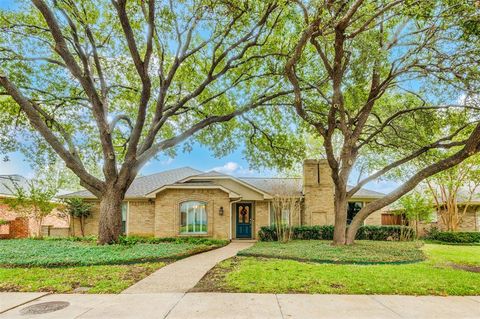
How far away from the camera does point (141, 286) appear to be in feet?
22.2

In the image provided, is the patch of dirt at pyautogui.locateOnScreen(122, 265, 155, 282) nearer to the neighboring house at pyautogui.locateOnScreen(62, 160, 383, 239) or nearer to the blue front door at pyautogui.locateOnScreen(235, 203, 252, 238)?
the neighboring house at pyautogui.locateOnScreen(62, 160, 383, 239)

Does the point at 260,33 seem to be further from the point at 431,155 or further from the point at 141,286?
the point at 141,286

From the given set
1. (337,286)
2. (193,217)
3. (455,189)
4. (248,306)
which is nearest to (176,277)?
(248,306)

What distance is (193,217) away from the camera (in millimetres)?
18359

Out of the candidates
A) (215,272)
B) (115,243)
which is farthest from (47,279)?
(115,243)

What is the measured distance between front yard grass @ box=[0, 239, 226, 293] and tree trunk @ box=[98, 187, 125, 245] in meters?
1.38

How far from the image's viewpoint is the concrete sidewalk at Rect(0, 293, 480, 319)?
16.3 feet

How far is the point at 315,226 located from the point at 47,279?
14022 mm

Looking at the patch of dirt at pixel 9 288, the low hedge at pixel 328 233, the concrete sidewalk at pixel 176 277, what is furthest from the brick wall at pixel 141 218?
the patch of dirt at pixel 9 288

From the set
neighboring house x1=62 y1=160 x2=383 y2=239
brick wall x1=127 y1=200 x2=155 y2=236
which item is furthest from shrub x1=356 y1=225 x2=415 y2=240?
brick wall x1=127 y1=200 x2=155 y2=236

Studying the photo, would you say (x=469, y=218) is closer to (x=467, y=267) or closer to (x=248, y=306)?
(x=467, y=267)

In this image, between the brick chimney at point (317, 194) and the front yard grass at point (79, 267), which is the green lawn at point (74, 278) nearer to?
the front yard grass at point (79, 267)

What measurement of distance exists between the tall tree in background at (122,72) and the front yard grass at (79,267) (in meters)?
2.99

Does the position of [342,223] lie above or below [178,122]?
below
